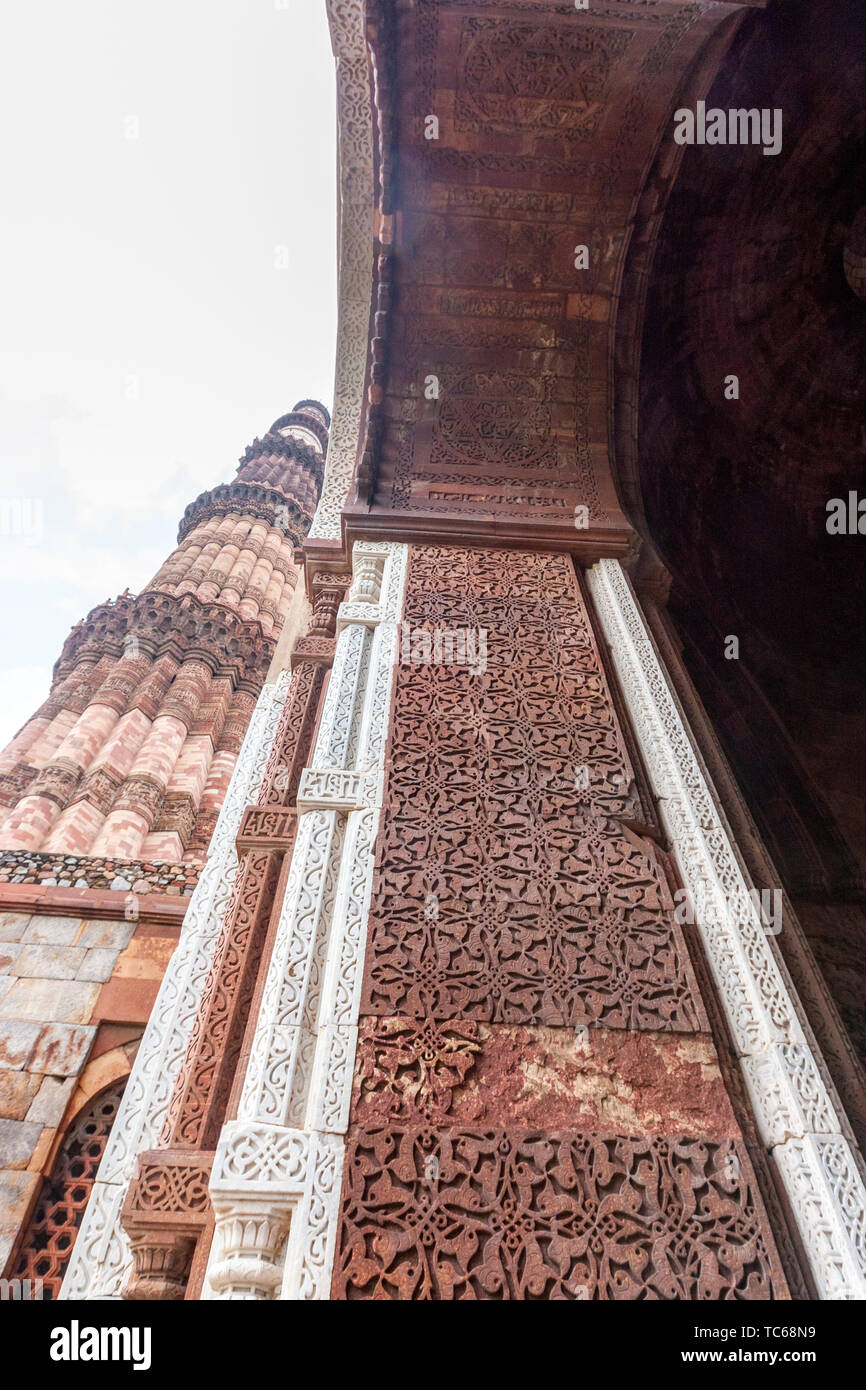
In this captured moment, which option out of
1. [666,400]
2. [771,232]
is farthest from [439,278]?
[771,232]

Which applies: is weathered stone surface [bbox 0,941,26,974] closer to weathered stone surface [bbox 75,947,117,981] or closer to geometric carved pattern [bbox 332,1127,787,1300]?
weathered stone surface [bbox 75,947,117,981]

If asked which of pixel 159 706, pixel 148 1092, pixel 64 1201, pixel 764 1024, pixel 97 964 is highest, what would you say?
pixel 764 1024

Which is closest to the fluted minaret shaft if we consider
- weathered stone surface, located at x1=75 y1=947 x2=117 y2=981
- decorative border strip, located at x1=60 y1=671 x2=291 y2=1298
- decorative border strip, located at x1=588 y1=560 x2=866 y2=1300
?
weathered stone surface, located at x1=75 y1=947 x2=117 y2=981

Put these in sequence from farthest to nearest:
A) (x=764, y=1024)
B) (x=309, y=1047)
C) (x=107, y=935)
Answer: (x=107, y=935) → (x=764, y=1024) → (x=309, y=1047)

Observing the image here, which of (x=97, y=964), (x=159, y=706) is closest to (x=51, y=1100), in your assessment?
(x=97, y=964)

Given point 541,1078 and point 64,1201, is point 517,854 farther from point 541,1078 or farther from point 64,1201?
point 64,1201

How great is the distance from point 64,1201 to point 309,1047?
2.38 meters

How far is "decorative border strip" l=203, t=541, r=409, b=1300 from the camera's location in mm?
1372

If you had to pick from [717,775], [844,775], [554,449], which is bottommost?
[844,775]

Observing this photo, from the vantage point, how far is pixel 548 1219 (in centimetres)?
146

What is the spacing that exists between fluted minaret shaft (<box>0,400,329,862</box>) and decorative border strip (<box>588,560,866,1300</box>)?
4965 mm

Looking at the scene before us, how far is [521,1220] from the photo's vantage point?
145cm
